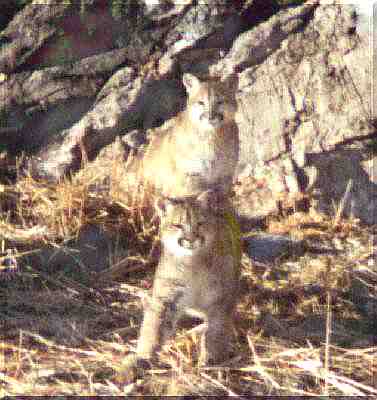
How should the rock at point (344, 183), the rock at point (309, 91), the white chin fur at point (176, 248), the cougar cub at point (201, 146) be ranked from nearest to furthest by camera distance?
the white chin fur at point (176, 248)
the cougar cub at point (201, 146)
the rock at point (344, 183)
the rock at point (309, 91)

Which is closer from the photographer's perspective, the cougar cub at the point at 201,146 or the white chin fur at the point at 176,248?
the white chin fur at the point at 176,248

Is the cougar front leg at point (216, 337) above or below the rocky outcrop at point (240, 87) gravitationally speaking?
below

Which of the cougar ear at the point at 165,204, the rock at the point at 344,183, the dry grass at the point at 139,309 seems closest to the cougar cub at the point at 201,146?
the dry grass at the point at 139,309

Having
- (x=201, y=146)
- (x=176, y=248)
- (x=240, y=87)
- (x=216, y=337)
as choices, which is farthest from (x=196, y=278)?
(x=240, y=87)

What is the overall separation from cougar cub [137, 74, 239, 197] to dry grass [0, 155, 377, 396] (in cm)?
45

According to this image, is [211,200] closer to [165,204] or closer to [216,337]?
[165,204]

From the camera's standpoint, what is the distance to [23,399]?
3.82 meters

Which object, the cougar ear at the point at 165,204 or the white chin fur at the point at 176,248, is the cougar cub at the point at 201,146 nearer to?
the cougar ear at the point at 165,204

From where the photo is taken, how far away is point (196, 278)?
413 cm

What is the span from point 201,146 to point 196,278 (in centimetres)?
261

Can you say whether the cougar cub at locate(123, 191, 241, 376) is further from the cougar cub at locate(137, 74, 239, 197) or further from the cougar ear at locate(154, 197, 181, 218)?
the cougar cub at locate(137, 74, 239, 197)

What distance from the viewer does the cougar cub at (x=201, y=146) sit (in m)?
6.44

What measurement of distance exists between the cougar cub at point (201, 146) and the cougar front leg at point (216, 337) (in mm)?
2297

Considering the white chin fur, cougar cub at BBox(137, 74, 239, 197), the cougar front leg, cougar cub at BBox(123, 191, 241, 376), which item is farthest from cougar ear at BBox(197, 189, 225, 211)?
cougar cub at BBox(137, 74, 239, 197)
